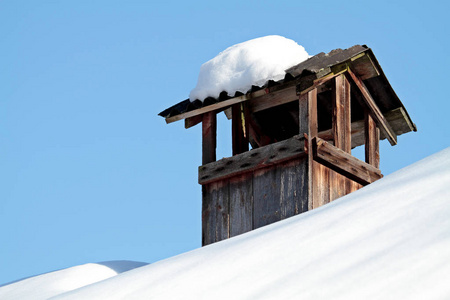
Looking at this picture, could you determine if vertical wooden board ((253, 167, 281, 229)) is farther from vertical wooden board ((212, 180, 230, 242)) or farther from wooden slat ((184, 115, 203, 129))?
wooden slat ((184, 115, 203, 129))

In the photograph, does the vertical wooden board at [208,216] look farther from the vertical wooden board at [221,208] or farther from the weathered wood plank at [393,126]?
the weathered wood plank at [393,126]

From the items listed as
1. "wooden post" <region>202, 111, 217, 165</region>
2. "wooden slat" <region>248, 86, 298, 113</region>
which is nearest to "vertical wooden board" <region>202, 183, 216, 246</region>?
"wooden post" <region>202, 111, 217, 165</region>

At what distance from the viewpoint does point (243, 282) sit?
3918mm

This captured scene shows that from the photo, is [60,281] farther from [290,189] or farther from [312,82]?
[312,82]

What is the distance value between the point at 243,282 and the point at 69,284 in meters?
3.15

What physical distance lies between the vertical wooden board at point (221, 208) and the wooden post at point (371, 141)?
1.60m

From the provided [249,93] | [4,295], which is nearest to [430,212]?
[4,295]

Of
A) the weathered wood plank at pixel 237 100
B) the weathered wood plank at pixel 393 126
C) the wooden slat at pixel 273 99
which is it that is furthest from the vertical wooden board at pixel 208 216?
the weathered wood plank at pixel 393 126

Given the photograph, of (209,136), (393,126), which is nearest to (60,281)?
(209,136)

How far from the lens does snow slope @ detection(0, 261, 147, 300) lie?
641cm

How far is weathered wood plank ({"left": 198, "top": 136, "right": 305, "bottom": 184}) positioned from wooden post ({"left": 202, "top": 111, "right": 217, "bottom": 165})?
0.69ft

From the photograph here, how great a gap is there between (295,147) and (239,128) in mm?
1009

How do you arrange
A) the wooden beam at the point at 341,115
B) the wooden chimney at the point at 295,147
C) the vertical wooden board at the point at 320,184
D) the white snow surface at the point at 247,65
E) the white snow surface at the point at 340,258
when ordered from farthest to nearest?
the white snow surface at the point at 247,65 → the wooden beam at the point at 341,115 → the wooden chimney at the point at 295,147 → the vertical wooden board at the point at 320,184 → the white snow surface at the point at 340,258

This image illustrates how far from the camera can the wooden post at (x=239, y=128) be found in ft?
29.1
